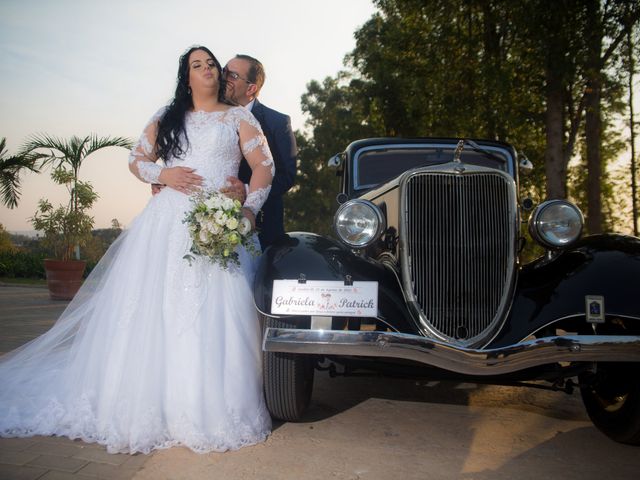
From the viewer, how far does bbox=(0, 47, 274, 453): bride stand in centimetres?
283

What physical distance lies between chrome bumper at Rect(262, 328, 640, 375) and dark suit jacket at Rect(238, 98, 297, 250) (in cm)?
188

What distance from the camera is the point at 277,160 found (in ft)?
14.5

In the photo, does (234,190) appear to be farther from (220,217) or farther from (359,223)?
(359,223)

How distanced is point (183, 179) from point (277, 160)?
50.2 inches

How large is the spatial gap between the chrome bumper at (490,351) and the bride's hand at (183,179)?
1.33m

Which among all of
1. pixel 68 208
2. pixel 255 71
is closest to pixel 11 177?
pixel 68 208

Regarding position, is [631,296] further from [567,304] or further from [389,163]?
[389,163]

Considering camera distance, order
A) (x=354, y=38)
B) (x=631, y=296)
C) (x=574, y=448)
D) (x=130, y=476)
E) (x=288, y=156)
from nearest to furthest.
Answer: (x=130, y=476)
(x=631, y=296)
(x=574, y=448)
(x=288, y=156)
(x=354, y=38)

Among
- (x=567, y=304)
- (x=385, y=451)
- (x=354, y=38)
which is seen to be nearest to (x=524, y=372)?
(x=567, y=304)

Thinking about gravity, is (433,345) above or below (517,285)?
below

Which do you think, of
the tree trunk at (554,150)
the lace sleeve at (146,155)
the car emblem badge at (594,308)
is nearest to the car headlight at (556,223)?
the car emblem badge at (594,308)

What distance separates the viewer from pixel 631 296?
277 cm

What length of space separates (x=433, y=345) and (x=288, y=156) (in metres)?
2.33

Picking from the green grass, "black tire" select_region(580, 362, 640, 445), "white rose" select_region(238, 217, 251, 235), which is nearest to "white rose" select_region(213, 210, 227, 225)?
"white rose" select_region(238, 217, 251, 235)
